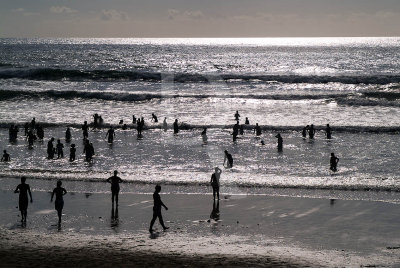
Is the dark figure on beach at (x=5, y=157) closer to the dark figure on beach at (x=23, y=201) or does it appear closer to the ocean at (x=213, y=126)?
the ocean at (x=213, y=126)

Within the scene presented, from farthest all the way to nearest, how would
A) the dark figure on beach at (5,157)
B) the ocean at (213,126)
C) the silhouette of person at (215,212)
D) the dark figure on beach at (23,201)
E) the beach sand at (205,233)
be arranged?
1. the dark figure on beach at (5,157)
2. the ocean at (213,126)
3. the silhouette of person at (215,212)
4. the dark figure on beach at (23,201)
5. the beach sand at (205,233)

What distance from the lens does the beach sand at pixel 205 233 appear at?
13.0m

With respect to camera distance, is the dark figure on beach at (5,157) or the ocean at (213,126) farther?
the dark figure on beach at (5,157)

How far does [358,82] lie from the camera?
7888 centimetres

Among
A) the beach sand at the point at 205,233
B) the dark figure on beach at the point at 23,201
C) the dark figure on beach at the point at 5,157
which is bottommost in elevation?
the beach sand at the point at 205,233

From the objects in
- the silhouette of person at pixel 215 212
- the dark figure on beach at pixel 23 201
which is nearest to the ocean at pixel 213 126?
the silhouette of person at pixel 215 212

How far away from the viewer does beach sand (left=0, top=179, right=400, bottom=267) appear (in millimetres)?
13023

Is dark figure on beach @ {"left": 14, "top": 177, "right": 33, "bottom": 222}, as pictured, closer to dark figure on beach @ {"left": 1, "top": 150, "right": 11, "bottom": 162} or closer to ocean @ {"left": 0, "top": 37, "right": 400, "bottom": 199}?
ocean @ {"left": 0, "top": 37, "right": 400, "bottom": 199}

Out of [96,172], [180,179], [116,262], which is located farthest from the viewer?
Answer: [96,172]

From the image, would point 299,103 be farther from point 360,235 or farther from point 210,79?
point 360,235

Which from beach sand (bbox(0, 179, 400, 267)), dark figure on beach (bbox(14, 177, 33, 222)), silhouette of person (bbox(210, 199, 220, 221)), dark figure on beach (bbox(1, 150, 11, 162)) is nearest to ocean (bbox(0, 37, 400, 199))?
dark figure on beach (bbox(1, 150, 11, 162))

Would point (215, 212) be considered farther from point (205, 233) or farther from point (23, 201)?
point (23, 201)

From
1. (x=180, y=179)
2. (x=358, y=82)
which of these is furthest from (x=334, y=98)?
(x=180, y=179)

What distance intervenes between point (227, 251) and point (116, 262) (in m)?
3.03
